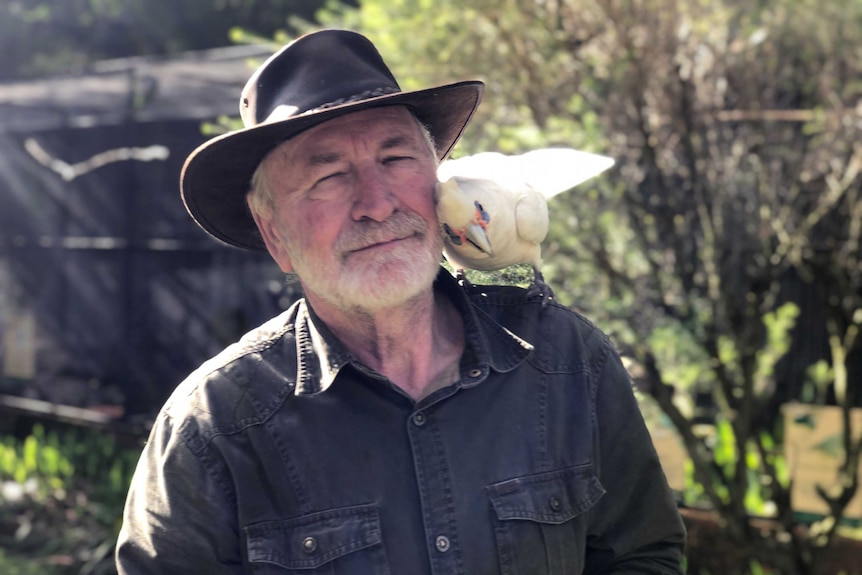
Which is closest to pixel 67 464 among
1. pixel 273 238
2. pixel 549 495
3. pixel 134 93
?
pixel 134 93

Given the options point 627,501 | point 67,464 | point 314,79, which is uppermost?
point 314,79

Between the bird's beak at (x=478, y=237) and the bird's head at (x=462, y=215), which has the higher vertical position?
the bird's head at (x=462, y=215)

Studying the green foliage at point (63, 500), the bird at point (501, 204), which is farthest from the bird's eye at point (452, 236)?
the green foliage at point (63, 500)

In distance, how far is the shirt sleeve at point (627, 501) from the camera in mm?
1953

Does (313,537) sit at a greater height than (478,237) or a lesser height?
lesser

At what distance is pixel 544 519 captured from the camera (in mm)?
1815

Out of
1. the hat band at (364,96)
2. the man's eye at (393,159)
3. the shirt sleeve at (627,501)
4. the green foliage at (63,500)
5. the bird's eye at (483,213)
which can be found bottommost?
the green foliage at (63,500)

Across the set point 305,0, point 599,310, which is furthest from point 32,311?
point 599,310

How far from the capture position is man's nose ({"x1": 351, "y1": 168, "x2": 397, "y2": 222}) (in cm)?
184

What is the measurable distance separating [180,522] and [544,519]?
667mm

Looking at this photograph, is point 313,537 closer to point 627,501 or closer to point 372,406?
point 372,406

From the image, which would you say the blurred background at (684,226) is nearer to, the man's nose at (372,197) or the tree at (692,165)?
the tree at (692,165)

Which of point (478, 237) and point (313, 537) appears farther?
point (478, 237)

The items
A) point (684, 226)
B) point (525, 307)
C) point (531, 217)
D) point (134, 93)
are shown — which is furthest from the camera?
point (134, 93)
